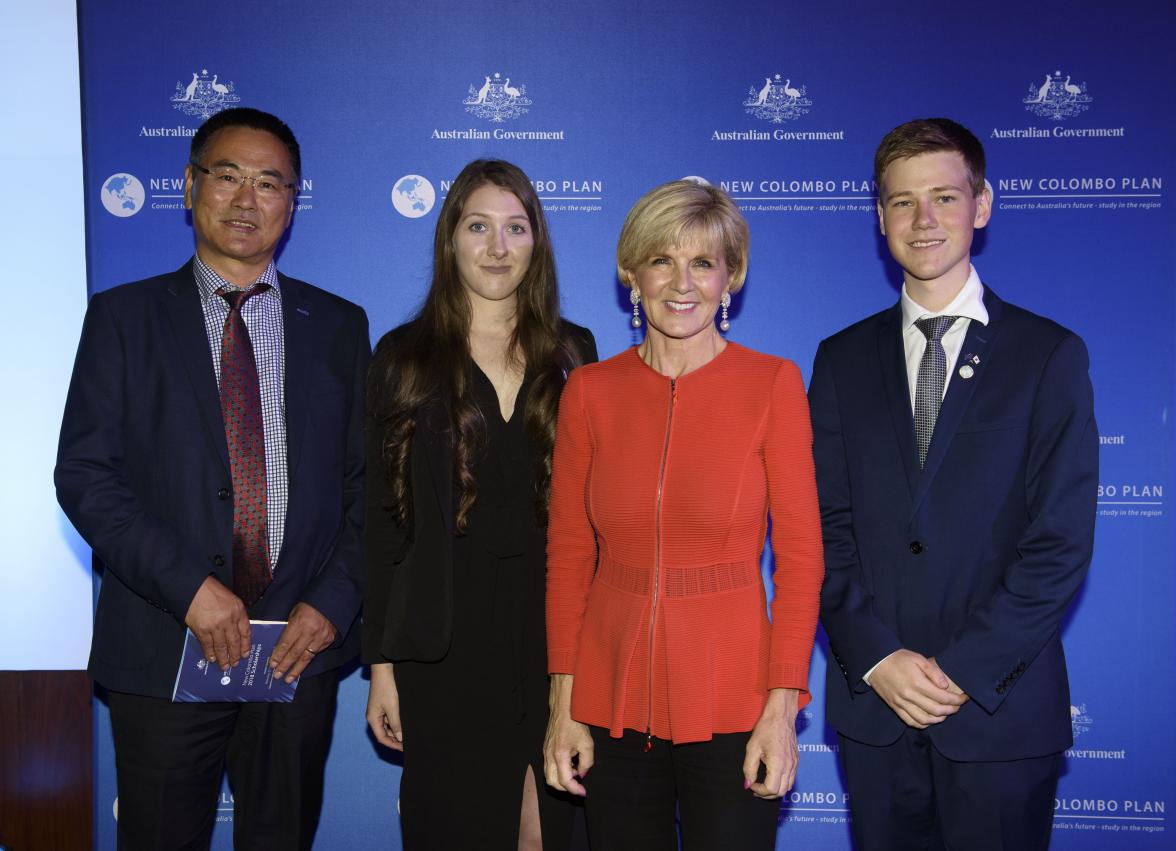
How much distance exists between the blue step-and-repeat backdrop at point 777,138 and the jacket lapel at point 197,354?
122 centimetres

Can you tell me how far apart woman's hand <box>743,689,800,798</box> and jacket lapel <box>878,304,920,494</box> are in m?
0.59

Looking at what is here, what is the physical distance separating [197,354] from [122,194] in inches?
61.6

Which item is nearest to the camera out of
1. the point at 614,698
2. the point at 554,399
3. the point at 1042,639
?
the point at 614,698

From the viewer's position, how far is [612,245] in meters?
3.63

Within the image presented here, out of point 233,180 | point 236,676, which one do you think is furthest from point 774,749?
point 233,180

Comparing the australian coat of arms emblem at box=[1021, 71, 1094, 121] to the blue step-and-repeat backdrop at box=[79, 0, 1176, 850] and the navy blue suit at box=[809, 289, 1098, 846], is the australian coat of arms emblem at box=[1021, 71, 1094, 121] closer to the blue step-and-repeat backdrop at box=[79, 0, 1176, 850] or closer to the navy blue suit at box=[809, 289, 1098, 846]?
the blue step-and-repeat backdrop at box=[79, 0, 1176, 850]

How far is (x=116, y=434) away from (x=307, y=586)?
590 mm

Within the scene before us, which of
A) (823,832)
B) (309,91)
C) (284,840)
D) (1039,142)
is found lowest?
(823,832)

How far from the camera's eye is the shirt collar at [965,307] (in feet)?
7.18

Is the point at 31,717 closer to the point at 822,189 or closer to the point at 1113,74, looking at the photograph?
the point at 822,189

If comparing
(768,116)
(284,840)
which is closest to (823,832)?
(284,840)

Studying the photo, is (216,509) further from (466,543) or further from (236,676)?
(466,543)

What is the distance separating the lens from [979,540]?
6.91ft

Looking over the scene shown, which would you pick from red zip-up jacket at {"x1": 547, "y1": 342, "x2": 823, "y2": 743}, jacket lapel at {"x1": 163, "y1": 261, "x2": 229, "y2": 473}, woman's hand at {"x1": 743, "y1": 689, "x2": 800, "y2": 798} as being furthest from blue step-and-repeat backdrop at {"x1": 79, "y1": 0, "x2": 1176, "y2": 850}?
woman's hand at {"x1": 743, "y1": 689, "x2": 800, "y2": 798}
